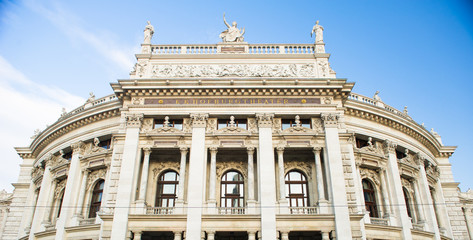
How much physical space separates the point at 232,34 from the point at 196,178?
12.9 metres

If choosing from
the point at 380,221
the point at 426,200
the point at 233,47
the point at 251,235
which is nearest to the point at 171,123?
the point at 233,47

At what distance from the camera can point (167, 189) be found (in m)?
28.3

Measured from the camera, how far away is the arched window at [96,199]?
29.9 m

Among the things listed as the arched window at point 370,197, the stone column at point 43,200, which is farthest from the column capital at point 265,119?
the stone column at point 43,200

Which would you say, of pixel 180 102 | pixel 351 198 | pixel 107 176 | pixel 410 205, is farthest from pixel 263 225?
pixel 410 205

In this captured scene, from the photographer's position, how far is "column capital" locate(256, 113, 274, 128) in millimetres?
27594

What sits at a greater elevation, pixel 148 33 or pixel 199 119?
pixel 148 33

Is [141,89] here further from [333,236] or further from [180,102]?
[333,236]

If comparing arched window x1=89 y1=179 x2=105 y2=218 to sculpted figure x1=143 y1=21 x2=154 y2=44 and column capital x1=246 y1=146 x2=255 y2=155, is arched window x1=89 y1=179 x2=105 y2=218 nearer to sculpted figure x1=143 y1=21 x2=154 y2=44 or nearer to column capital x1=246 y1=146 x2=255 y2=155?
sculpted figure x1=143 y1=21 x2=154 y2=44

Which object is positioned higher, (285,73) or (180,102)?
(285,73)

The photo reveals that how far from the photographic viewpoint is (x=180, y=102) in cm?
2858

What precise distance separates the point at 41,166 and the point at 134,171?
1416 centimetres

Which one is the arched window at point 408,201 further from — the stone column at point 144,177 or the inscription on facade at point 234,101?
the stone column at point 144,177

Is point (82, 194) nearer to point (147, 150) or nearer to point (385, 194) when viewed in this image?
point (147, 150)
